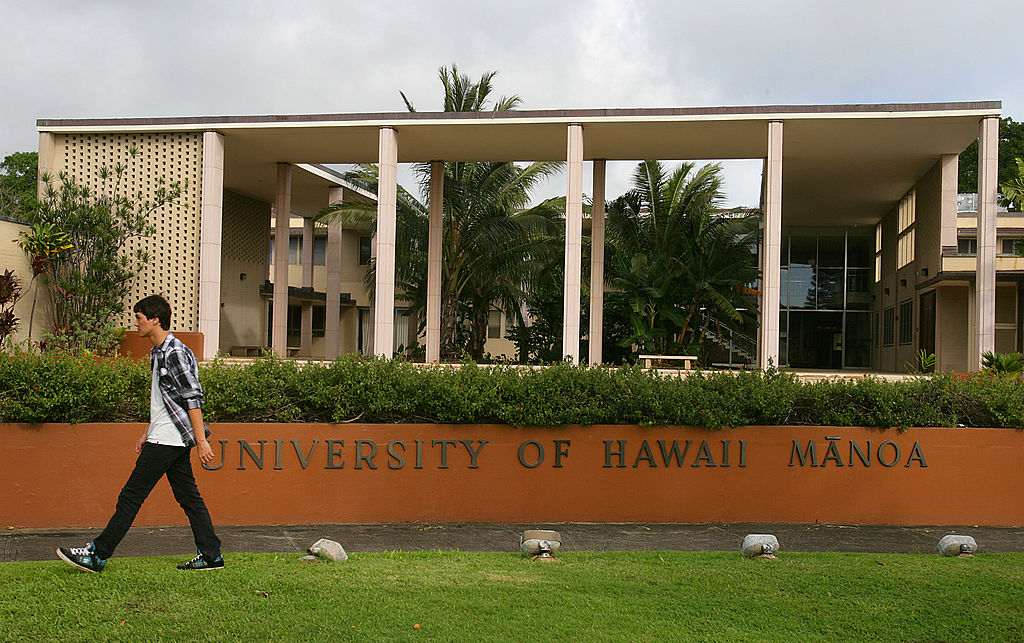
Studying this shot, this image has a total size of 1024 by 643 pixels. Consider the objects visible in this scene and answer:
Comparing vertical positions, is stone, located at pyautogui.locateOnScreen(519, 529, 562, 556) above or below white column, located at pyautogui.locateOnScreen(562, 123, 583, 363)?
below

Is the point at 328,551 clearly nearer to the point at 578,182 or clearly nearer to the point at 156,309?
the point at 156,309

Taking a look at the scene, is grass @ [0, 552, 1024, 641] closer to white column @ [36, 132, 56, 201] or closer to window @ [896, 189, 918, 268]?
white column @ [36, 132, 56, 201]

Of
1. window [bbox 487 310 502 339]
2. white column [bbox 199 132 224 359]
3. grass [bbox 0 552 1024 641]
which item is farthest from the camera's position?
window [bbox 487 310 502 339]

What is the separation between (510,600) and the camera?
576 centimetres

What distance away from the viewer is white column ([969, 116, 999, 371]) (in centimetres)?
1669

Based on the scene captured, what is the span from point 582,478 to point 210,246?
11801mm

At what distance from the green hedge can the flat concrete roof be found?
8605 millimetres

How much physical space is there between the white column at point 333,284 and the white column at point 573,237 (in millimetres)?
7990

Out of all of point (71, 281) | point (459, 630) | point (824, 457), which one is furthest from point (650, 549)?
point (71, 281)

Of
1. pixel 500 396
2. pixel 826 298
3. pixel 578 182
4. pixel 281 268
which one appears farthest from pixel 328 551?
pixel 826 298

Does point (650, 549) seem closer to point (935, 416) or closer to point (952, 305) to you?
point (935, 416)

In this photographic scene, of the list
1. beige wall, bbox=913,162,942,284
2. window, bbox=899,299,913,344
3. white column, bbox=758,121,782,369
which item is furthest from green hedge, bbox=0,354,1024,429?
window, bbox=899,299,913,344

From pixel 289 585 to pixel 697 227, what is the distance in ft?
60.6

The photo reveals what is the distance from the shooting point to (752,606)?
18.9ft
